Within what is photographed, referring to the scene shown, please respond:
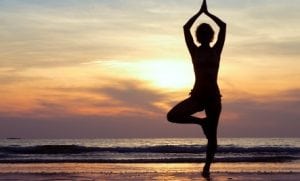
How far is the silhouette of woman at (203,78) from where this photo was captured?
7.26 metres

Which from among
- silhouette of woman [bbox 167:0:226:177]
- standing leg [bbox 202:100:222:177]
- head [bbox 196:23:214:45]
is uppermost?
head [bbox 196:23:214:45]

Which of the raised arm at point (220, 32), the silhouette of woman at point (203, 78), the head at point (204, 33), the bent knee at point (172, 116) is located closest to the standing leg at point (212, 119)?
the silhouette of woman at point (203, 78)

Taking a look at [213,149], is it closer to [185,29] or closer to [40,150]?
[185,29]

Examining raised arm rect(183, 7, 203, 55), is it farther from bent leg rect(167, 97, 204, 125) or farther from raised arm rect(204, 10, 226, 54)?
bent leg rect(167, 97, 204, 125)

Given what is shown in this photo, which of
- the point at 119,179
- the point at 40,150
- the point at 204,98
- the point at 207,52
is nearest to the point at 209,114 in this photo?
the point at 204,98

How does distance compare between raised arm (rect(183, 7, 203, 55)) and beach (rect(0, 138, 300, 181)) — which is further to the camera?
beach (rect(0, 138, 300, 181))

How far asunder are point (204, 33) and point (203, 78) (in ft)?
1.96

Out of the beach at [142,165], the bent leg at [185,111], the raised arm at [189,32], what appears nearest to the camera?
the bent leg at [185,111]

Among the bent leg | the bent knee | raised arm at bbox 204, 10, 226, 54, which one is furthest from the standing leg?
raised arm at bbox 204, 10, 226, 54

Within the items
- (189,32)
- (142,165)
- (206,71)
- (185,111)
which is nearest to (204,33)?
(189,32)

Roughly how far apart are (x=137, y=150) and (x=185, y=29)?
2742 centimetres

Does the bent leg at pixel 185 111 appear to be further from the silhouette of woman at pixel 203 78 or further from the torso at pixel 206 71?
the torso at pixel 206 71

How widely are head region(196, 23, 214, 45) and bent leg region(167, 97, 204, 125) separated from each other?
0.79 m

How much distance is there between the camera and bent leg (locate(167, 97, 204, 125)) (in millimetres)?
7230
